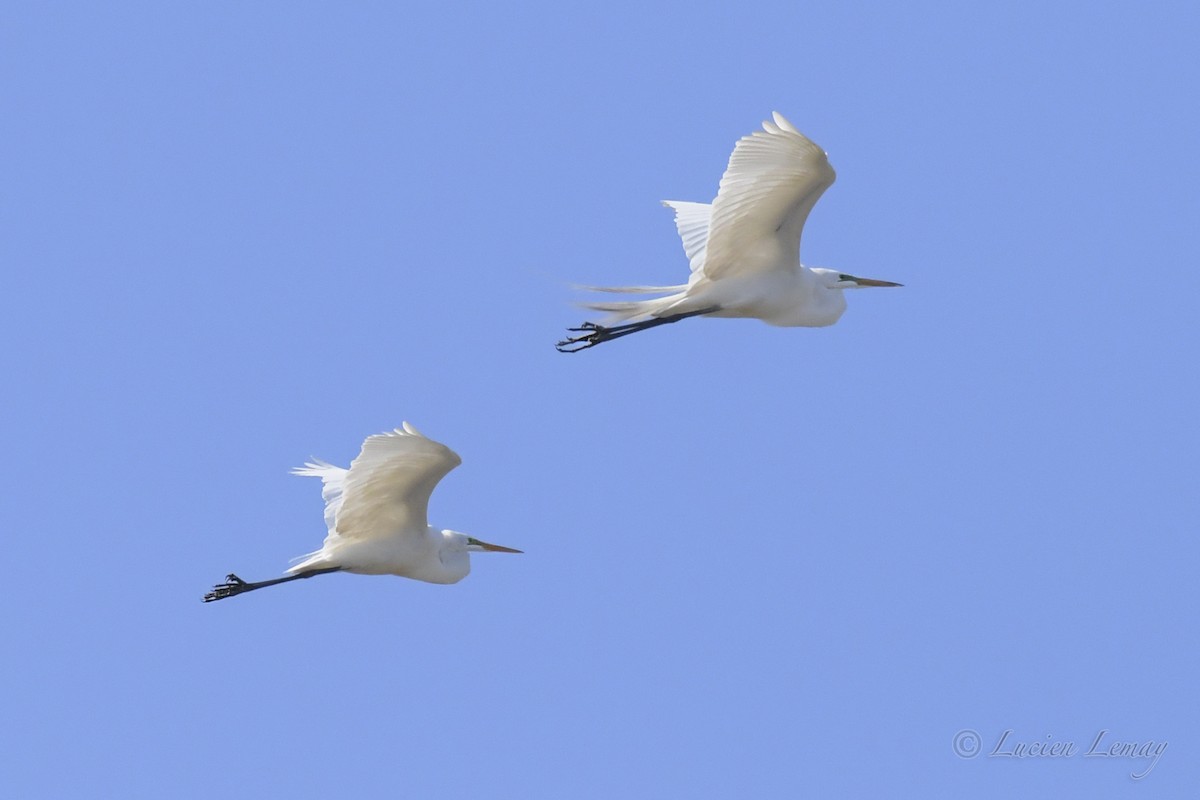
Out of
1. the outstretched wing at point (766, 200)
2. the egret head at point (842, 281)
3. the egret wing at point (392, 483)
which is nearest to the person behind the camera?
the outstretched wing at point (766, 200)

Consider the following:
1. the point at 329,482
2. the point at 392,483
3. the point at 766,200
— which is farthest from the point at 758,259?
the point at 329,482

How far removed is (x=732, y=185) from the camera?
555 inches

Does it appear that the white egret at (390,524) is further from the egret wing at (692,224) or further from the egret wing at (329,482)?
the egret wing at (692,224)

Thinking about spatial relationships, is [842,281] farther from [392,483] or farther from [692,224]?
[392,483]

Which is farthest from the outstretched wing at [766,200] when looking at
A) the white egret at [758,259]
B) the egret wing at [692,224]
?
the egret wing at [692,224]

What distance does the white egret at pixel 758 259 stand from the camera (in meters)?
13.8

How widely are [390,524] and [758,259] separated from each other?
287 centimetres

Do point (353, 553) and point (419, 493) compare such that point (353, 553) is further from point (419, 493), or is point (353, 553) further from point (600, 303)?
point (600, 303)

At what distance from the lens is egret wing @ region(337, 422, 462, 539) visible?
1421cm

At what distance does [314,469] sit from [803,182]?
5.07 meters

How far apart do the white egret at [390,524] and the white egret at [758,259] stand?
142 cm

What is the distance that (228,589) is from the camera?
53.1 ft

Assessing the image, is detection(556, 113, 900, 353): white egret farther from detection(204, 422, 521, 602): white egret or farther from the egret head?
detection(204, 422, 521, 602): white egret

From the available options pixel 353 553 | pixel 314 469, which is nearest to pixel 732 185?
pixel 353 553
